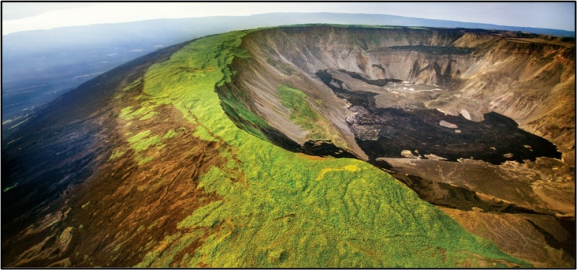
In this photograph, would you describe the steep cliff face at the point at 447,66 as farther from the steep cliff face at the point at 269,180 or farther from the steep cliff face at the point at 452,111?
the steep cliff face at the point at 269,180

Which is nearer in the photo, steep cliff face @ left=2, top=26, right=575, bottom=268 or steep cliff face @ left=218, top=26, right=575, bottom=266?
steep cliff face @ left=2, top=26, right=575, bottom=268

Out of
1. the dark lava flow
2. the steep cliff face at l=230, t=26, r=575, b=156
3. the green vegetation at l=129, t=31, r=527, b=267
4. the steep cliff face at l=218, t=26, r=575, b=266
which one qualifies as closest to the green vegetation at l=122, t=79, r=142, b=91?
the steep cliff face at l=218, t=26, r=575, b=266

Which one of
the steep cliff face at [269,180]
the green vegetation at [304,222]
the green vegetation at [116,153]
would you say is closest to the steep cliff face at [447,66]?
the steep cliff face at [269,180]

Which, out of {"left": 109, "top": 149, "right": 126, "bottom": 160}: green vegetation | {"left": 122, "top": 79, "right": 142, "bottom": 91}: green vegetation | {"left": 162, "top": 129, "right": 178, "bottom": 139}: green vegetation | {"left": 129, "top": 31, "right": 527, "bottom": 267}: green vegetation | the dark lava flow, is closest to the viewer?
{"left": 129, "top": 31, "right": 527, "bottom": 267}: green vegetation

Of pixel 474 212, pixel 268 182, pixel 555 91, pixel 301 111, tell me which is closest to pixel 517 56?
pixel 555 91

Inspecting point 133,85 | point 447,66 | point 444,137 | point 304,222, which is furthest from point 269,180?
point 447,66

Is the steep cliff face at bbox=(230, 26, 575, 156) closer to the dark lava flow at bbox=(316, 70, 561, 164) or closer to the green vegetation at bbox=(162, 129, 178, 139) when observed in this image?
the dark lava flow at bbox=(316, 70, 561, 164)

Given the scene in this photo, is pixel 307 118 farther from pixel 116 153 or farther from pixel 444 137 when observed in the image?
pixel 116 153
